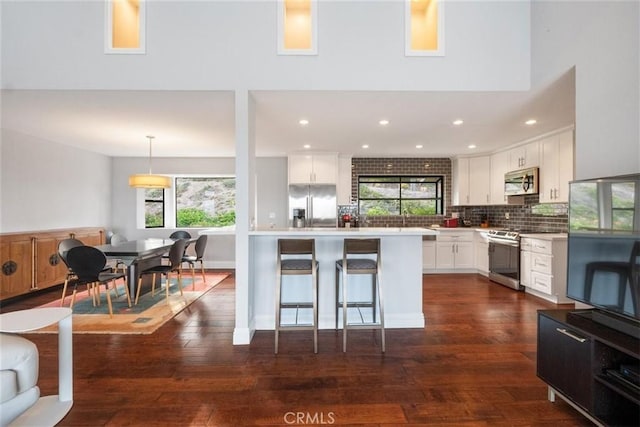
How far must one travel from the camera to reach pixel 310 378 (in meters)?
2.33

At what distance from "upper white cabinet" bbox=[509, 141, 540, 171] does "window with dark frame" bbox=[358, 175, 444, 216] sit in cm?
147

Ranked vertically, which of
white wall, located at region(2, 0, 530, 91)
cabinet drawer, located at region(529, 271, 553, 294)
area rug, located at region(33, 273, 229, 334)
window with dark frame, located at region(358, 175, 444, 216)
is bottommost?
area rug, located at region(33, 273, 229, 334)

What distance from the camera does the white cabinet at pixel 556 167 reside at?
4.28 metres

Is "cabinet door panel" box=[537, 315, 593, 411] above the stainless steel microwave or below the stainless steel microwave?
below

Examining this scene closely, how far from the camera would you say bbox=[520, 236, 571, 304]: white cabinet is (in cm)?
425

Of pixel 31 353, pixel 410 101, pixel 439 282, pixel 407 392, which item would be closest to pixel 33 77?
pixel 31 353

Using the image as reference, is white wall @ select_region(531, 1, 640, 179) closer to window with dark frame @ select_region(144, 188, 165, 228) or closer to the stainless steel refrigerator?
the stainless steel refrigerator

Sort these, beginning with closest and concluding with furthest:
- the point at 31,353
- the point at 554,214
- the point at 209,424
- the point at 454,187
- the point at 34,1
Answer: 1. the point at 31,353
2. the point at 209,424
3. the point at 34,1
4. the point at 554,214
5. the point at 454,187

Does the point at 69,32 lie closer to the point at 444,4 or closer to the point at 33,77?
the point at 33,77

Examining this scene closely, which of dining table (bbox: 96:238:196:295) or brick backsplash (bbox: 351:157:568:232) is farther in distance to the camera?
brick backsplash (bbox: 351:157:568:232)

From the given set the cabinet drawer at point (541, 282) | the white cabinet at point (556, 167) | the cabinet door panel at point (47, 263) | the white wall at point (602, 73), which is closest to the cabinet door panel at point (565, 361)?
the white wall at point (602, 73)

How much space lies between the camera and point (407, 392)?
215 centimetres

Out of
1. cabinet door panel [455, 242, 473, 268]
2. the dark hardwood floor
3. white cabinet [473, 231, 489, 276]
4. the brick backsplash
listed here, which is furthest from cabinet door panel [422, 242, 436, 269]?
the dark hardwood floor

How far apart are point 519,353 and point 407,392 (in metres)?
1.28
